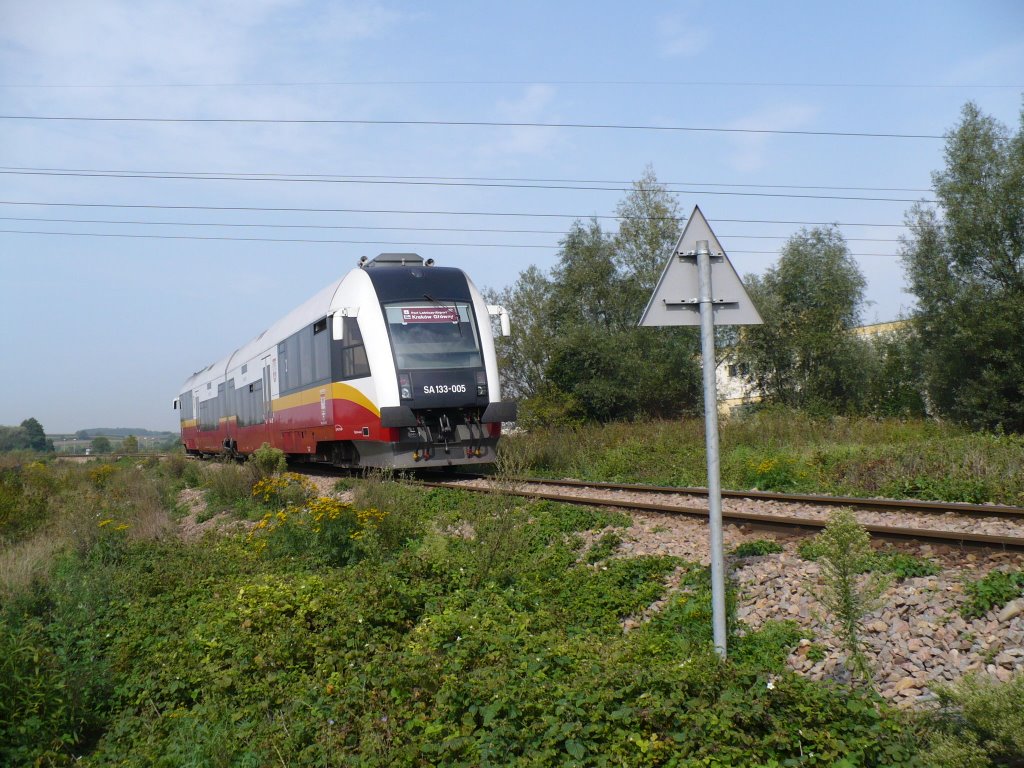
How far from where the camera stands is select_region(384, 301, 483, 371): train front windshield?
14.1 metres

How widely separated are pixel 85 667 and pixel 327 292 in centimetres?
1094

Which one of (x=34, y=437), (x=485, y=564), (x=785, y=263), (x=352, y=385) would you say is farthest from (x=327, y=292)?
(x=34, y=437)

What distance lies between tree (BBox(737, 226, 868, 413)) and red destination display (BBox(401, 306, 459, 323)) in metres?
22.9

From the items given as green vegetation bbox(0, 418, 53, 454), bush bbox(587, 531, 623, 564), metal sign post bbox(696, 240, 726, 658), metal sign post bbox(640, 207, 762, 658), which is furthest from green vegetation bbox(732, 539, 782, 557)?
green vegetation bbox(0, 418, 53, 454)

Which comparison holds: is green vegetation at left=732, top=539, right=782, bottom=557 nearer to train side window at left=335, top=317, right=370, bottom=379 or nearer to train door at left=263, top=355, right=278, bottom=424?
train side window at left=335, top=317, right=370, bottom=379

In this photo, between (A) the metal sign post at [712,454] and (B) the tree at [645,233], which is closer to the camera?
(A) the metal sign post at [712,454]

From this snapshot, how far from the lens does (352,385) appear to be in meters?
14.5

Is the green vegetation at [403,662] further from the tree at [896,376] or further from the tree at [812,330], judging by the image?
the tree at [812,330]

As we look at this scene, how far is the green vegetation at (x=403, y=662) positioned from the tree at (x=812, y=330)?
2905 centimetres

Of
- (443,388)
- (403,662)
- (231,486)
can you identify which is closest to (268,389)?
(231,486)

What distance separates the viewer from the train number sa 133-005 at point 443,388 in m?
13.9

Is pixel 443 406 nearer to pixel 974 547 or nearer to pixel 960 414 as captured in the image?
pixel 974 547

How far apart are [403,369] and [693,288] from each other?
927cm

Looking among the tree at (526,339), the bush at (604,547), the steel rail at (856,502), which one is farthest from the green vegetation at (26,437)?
the bush at (604,547)
